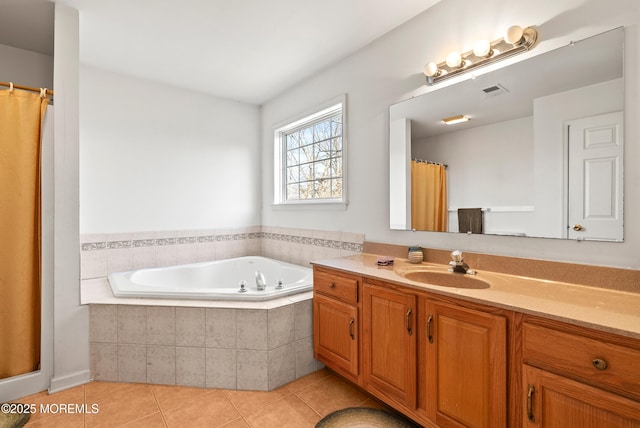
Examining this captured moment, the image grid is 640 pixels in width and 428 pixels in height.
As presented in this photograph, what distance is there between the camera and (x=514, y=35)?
1.55m

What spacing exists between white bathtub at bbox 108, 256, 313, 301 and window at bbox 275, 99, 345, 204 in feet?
2.42

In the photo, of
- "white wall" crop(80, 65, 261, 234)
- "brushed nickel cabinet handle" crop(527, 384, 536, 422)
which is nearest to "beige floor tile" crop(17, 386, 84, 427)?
"white wall" crop(80, 65, 261, 234)

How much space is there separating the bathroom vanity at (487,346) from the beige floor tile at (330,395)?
176 millimetres

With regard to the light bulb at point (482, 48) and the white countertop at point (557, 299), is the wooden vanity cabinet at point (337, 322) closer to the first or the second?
the white countertop at point (557, 299)

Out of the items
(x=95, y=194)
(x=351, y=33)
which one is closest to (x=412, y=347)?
Answer: (x=351, y=33)

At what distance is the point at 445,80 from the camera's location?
1.93 metres

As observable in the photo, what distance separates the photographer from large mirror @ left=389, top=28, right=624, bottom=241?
53.5 inches

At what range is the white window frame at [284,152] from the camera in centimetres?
262

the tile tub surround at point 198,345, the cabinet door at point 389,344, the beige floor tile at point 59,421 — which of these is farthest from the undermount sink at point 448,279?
the beige floor tile at point 59,421

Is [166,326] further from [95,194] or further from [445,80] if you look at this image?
[445,80]

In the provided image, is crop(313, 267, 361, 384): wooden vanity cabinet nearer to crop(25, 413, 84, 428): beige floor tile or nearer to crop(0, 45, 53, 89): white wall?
crop(25, 413, 84, 428): beige floor tile

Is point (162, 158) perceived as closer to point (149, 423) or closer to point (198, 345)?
point (198, 345)

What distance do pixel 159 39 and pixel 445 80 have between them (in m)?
2.09

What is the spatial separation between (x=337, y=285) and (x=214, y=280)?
5.70 feet
